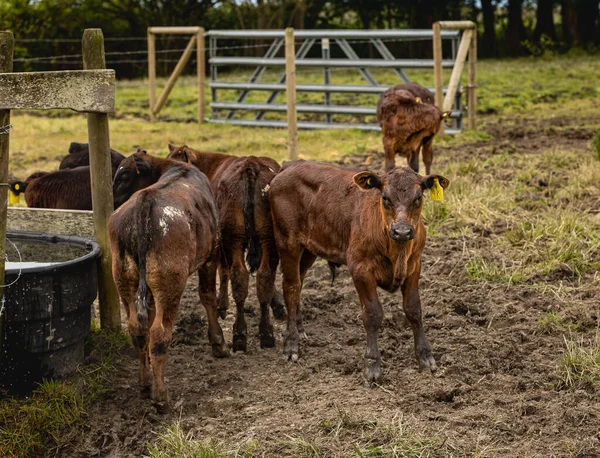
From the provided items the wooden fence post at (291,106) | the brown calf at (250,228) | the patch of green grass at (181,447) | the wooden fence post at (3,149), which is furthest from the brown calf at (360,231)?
the wooden fence post at (291,106)

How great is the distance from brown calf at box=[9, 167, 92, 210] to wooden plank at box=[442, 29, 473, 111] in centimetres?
789

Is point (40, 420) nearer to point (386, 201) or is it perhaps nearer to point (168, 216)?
point (168, 216)

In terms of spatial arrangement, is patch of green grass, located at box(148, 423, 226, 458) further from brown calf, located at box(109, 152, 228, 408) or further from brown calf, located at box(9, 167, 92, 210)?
brown calf, located at box(9, 167, 92, 210)

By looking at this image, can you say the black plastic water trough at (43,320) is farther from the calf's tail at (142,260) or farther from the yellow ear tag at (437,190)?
the yellow ear tag at (437,190)

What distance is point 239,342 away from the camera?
6715 mm

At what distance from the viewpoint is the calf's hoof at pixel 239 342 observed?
22.0 ft

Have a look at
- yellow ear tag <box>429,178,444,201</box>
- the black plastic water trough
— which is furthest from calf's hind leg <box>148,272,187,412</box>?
yellow ear tag <box>429,178,444,201</box>

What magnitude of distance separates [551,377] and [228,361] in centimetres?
225

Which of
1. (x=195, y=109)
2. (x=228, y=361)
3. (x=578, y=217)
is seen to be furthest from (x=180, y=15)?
(x=228, y=361)

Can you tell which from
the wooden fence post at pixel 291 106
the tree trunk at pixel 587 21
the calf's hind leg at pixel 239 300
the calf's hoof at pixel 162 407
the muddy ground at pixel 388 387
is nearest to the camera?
the muddy ground at pixel 388 387

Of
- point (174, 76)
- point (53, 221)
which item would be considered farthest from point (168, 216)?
point (174, 76)

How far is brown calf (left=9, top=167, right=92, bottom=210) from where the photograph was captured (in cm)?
837

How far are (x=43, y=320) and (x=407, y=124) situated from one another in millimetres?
6200

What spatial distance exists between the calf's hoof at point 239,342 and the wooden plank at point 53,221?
1.32 m
